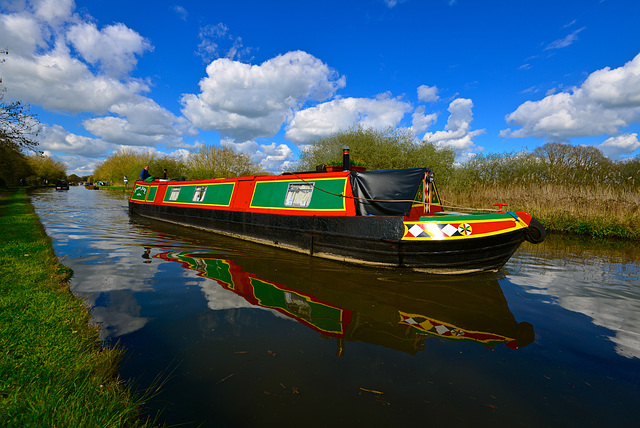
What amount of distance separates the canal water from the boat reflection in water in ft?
0.08

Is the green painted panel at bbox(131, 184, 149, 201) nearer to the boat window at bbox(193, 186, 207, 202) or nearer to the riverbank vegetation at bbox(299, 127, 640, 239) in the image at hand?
the boat window at bbox(193, 186, 207, 202)

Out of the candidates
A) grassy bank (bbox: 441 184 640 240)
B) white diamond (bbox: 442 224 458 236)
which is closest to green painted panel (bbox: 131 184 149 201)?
white diamond (bbox: 442 224 458 236)

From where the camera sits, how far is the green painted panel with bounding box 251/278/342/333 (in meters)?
3.28

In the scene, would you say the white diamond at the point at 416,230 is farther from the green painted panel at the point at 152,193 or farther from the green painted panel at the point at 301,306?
the green painted panel at the point at 152,193

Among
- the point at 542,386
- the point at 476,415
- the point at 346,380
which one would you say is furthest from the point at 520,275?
the point at 346,380

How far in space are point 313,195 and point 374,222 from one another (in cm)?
180

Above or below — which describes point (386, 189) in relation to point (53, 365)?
above

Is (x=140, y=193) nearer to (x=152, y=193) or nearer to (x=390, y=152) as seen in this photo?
(x=152, y=193)

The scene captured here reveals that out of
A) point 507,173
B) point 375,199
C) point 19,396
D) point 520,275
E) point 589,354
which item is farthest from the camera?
point 507,173

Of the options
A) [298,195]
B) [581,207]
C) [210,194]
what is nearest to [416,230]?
[298,195]

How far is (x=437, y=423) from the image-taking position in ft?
6.31

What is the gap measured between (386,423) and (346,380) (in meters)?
0.46

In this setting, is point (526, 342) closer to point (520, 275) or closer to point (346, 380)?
point (346, 380)

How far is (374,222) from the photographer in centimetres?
521
